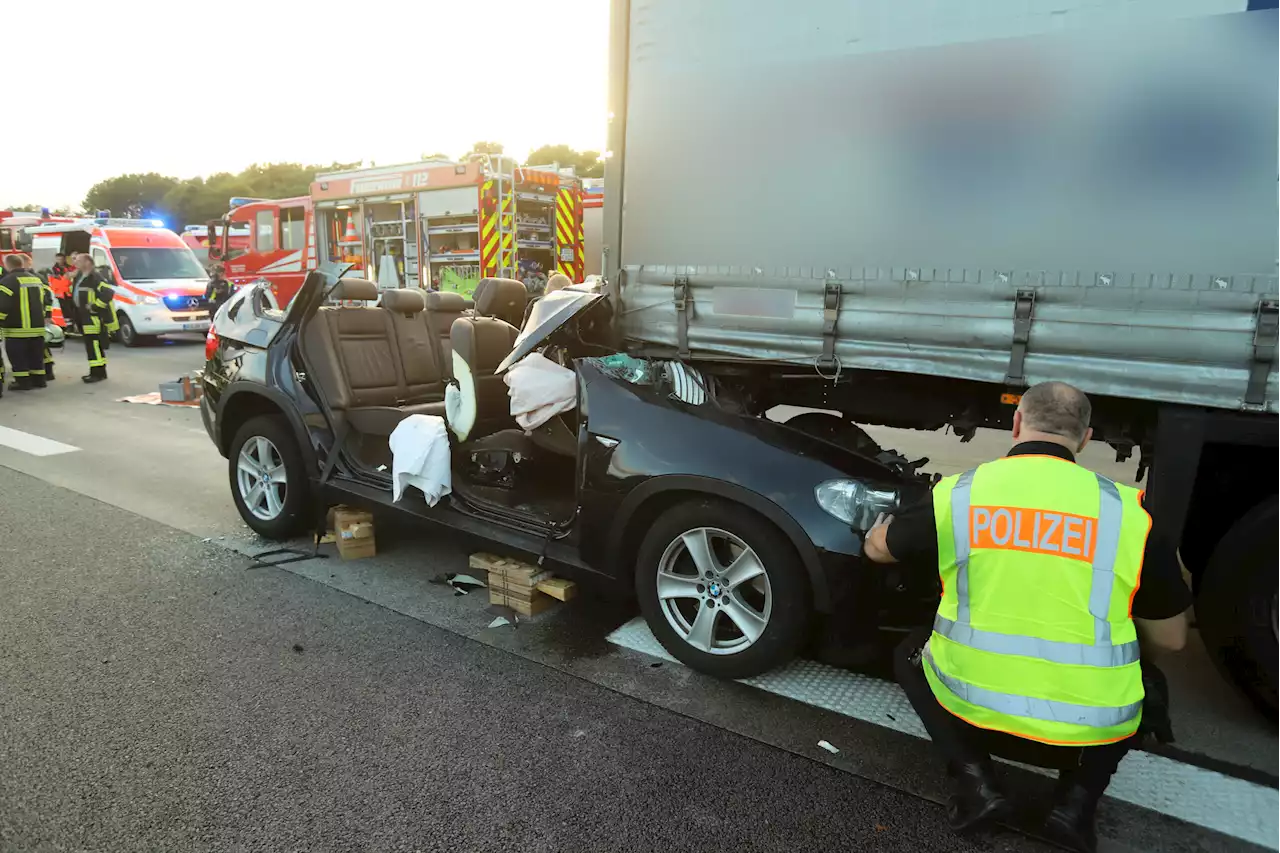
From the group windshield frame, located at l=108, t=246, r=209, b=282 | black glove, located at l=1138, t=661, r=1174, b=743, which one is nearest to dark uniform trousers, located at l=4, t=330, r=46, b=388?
windshield frame, located at l=108, t=246, r=209, b=282

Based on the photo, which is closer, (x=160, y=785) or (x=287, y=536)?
(x=160, y=785)

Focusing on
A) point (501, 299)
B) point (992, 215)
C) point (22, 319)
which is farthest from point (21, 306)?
point (992, 215)

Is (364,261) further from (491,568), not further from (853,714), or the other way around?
(853,714)

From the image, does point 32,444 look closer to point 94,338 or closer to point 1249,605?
point 94,338

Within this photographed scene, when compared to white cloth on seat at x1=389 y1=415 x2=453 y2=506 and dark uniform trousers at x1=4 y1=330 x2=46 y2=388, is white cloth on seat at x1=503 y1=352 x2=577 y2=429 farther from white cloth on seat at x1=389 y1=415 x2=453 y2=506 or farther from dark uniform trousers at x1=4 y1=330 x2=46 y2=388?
dark uniform trousers at x1=4 y1=330 x2=46 y2=388

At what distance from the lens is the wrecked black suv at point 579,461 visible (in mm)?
3014

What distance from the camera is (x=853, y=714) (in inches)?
121

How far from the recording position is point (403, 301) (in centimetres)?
511

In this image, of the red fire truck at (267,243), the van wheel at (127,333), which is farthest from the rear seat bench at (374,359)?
the van wheel at (127,333)

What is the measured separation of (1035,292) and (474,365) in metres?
2.57

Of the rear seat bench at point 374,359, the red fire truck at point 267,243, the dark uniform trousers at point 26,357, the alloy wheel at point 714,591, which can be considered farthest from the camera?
the red fire truck at point 267,243

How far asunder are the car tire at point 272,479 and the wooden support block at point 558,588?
179cm

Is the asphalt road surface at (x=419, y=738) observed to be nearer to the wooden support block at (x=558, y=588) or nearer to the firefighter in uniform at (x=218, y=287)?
the wooden support block at (x=558, y=588)

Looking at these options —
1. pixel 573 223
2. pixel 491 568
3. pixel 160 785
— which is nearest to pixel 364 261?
pixel 573 223
